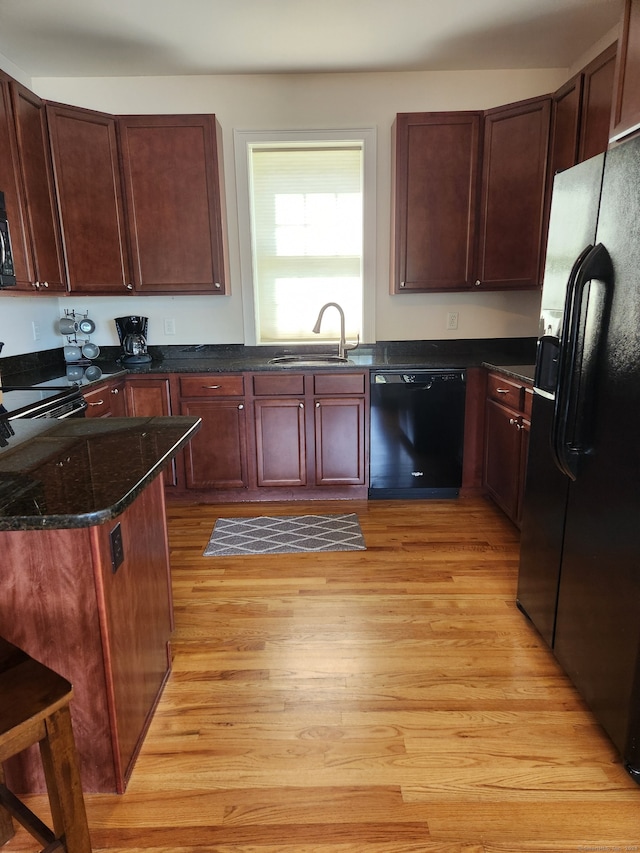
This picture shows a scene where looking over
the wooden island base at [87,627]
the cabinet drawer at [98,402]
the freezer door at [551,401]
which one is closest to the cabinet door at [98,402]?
the cabinet drawer at [98,402]

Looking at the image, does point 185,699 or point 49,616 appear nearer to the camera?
point 49,616

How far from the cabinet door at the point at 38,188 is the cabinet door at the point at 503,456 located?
104 inches

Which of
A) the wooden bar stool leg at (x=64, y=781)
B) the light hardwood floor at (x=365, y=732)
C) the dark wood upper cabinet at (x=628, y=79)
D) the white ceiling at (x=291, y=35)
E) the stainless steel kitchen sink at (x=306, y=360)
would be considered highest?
the white ceiling at (x=291, y=35)

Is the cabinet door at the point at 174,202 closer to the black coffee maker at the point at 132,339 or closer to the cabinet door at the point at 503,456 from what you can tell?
the black coffee maker at the point at 132,339

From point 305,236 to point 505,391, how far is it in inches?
67.7

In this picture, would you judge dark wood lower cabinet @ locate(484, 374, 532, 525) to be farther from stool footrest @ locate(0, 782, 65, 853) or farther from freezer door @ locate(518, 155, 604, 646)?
stool footrest @ locate(0, 782, 65, 853)

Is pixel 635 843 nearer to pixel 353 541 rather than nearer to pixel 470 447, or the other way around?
pixel 353 541

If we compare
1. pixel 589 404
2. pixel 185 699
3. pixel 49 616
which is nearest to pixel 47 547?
pixel 49 616

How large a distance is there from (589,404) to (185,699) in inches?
62.2

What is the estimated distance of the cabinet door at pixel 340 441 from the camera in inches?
131

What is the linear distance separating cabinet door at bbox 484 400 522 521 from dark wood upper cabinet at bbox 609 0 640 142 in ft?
4.47

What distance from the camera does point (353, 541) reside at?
2.89m

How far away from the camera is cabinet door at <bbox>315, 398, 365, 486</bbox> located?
3334mm

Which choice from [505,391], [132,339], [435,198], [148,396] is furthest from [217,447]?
[435,198]
